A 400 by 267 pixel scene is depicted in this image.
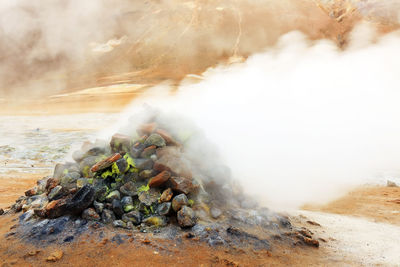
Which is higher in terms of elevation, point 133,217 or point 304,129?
point 304,129

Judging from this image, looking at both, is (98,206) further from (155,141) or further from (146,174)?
(155,141)

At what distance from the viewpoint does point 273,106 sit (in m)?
7.30

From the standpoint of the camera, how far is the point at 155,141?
4.04 meters

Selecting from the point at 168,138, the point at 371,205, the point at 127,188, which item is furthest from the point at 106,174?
the point at 371,205

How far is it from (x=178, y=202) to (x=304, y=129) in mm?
4839

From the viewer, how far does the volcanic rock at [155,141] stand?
13.2ft

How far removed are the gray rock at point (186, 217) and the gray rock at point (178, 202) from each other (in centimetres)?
7

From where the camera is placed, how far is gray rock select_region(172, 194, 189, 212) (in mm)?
3305

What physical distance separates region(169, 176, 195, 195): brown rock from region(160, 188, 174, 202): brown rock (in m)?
0.08

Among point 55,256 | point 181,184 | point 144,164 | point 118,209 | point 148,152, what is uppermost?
point 148,152

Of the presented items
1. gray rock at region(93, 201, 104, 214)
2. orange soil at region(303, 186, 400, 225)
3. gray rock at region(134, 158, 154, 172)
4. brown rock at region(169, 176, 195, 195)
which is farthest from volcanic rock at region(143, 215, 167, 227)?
orange soil at region(303, 186, 400, 225)

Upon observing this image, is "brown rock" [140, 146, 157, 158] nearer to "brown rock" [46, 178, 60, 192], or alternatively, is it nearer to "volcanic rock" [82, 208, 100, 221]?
"volcanic rock" [82, 208, 100, 221]

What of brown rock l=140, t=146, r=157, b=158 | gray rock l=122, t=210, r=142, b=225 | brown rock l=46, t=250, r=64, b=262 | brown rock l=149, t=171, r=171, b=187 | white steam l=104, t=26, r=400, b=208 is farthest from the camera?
white steam l=104, t=26, r=400, b=208

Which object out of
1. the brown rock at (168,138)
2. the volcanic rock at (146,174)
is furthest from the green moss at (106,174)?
the brown rock at (168,138)
